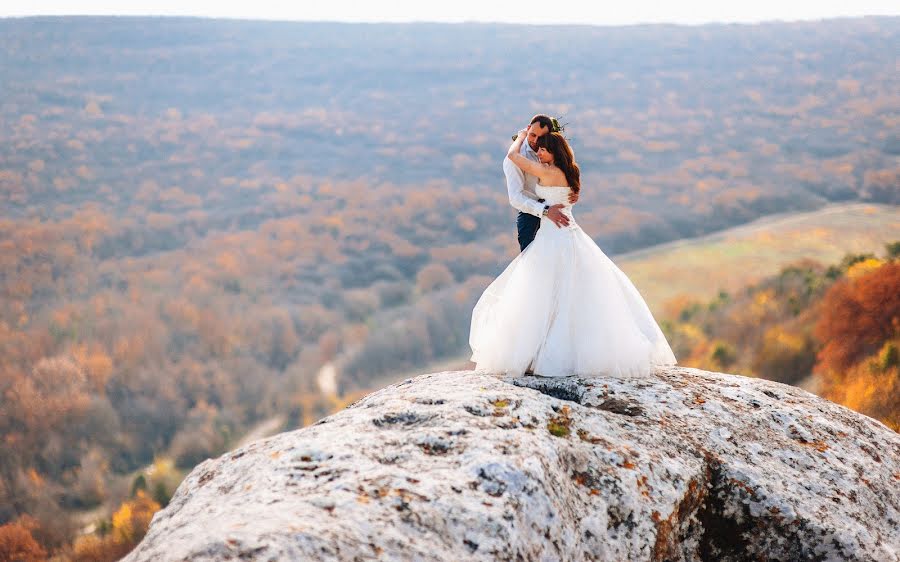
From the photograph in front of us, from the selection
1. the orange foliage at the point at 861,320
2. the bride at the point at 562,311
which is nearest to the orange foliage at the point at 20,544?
the orange foliage at the point at 861,320

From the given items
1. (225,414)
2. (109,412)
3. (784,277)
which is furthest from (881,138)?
(109,412)

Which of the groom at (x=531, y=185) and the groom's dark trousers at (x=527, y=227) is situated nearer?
the groom at (x=531, y=185)

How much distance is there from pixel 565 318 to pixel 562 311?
10 centimetres

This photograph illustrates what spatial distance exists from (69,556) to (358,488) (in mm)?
45703

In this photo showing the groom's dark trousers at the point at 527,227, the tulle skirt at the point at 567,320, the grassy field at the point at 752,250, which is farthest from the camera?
the grassy field at the point at 752,250

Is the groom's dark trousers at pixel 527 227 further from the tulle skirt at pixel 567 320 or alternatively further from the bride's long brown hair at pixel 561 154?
the bride's long brown hair at pixel 561 154

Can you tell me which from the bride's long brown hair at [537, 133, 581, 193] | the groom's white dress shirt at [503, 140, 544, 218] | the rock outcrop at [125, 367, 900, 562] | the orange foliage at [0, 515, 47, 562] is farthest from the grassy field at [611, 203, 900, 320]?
the rock outcrop at [125, 367, 900, 562]

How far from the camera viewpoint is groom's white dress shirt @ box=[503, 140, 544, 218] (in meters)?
6.96

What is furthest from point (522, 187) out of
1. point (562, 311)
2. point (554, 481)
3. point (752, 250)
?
point (752, 250)

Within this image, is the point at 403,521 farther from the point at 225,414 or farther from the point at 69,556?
the point at 225,414

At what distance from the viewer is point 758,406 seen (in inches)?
231

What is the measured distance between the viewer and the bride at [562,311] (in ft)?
20.9

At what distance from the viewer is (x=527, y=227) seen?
7.42 metres

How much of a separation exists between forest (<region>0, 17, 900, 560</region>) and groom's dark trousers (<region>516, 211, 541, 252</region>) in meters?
16.3
